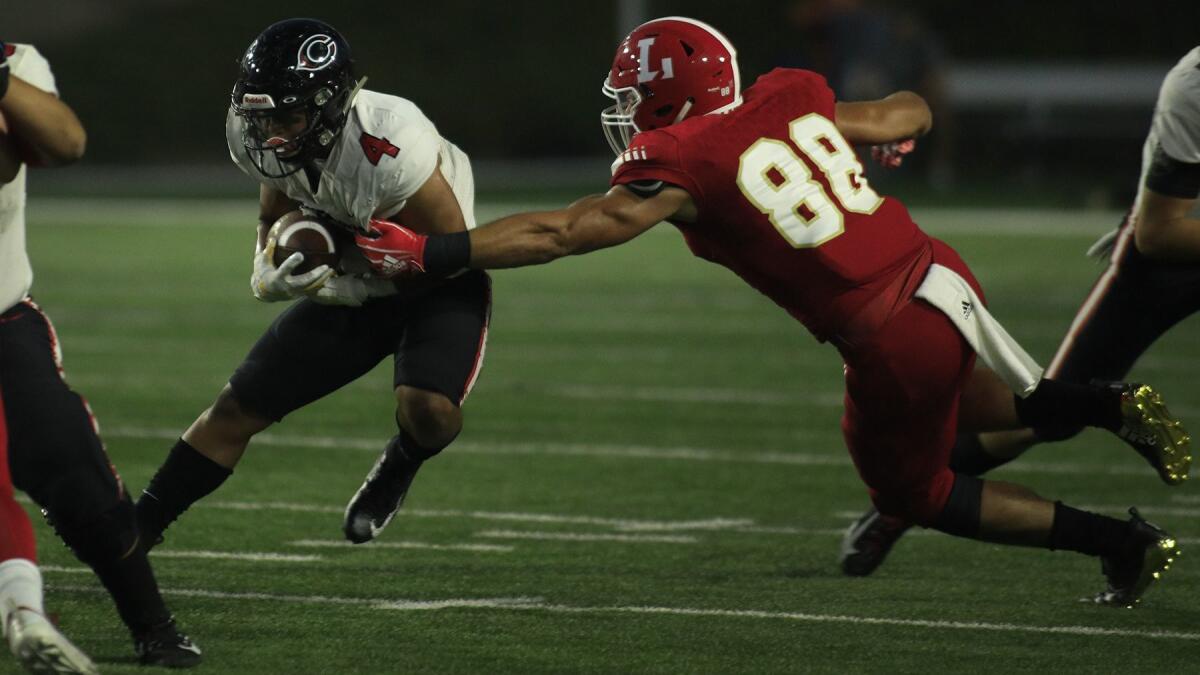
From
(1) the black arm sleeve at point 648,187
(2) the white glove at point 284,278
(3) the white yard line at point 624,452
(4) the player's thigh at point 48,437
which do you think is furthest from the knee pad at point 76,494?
(3) the white yard line at point 624,452

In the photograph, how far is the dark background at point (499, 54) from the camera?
83.9 ft

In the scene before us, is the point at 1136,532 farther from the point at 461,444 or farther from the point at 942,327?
the point at 461,444

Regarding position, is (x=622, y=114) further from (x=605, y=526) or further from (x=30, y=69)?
(x=605, y=526)

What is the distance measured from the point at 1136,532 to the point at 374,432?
3.89m

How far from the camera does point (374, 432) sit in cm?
798

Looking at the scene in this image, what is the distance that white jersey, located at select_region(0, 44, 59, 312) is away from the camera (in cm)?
407

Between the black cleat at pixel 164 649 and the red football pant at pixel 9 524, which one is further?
the black cleat at pixel 164 649

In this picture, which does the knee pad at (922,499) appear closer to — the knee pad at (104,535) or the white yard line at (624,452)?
the knee pad at (104,535)

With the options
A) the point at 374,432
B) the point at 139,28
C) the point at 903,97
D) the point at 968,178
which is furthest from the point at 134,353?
Answer: the point at 139,28

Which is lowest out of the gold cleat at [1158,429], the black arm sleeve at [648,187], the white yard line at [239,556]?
the white yard line at [239,556]

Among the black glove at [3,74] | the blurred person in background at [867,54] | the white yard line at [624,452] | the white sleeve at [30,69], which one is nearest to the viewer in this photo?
the black glove at [3,74]

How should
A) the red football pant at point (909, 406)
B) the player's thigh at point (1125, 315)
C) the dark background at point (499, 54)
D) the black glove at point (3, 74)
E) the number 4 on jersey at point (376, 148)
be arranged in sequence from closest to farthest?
the black glove at point (3, 74) < the red football pant at point (909, 406) < the number 4 on jersey at point (376, 148) < the player's thigh at point (1125, 315) < the dark background at point (499, 54)

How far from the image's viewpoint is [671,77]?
4.72m

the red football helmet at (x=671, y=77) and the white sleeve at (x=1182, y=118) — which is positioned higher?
the red football helmet at (x=671, y=77)
